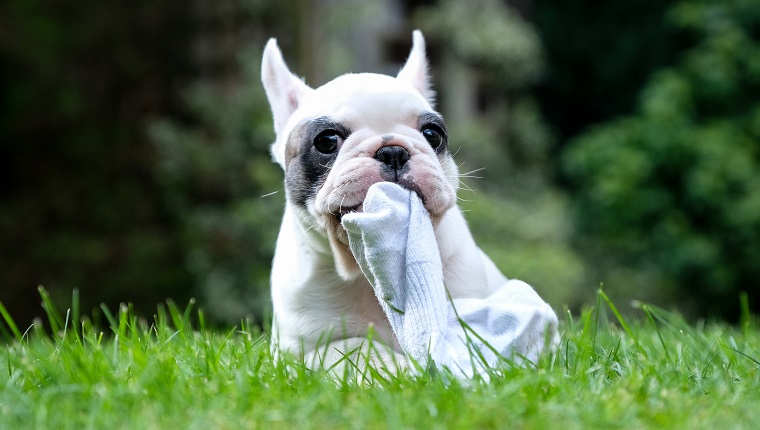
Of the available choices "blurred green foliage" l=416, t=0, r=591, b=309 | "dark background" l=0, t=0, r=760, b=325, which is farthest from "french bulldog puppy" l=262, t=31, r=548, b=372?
"blurred green foliage" l=416, t=0, r=591, b=309

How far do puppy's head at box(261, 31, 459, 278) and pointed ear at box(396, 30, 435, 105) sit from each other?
233mm

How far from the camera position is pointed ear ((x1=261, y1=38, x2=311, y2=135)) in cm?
363

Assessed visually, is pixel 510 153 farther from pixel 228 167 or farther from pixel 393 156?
pixel 393 156

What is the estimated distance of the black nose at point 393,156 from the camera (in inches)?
117

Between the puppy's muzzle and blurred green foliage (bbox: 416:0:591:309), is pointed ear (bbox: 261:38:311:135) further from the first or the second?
blurred green foliage (bbox: 416:0:591:309)

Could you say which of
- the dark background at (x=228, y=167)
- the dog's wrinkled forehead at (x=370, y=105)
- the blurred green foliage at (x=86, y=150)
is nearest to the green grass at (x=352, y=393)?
the dog's wrinkled forehead at (x=370, y=105)

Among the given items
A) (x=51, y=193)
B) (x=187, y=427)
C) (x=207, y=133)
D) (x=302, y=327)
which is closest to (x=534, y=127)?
(x=207, y=133)

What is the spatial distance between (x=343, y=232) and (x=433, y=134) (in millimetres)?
514

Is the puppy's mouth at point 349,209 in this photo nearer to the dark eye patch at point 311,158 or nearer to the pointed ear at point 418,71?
the dark eye patch at point 311,158

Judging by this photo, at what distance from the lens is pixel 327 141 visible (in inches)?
124

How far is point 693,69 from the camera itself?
1202 cm

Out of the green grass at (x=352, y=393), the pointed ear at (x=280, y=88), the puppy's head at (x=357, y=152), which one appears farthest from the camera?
the pointed ear at (x=280, y=88)

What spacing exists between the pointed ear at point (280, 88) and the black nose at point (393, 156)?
0.75 m

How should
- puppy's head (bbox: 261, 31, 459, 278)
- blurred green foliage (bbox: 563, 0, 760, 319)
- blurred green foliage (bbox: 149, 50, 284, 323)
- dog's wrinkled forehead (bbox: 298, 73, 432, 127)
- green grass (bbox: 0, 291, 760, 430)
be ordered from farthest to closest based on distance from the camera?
blurred green foliage (bbox: 563, 0, 760, 319) < blurred green foliage (bbox: 149, 50, 284, 323) < dog's wrinkled forehead (bbox: 298, 73, 432, 127) < puppy's head (bbox: 261, 31, 459, 278) < green grass (bbox: 0, 291, 760, 430)
